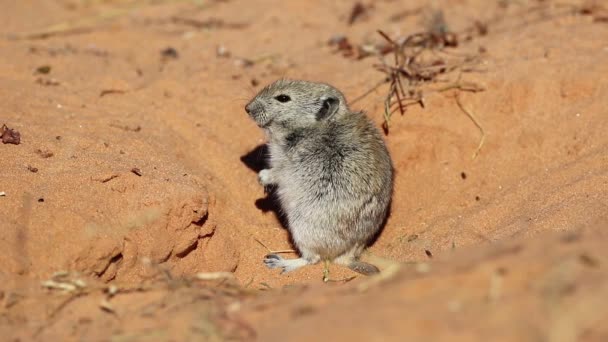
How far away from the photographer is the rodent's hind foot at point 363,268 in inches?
219

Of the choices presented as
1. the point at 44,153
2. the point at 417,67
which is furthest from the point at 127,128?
the point at 417,67

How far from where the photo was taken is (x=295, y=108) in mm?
6039

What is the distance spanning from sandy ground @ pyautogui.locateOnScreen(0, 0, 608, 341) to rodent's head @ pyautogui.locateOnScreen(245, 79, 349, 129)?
76cm

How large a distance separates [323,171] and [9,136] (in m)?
2.47

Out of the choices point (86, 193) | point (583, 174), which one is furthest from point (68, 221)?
point (583, 174)

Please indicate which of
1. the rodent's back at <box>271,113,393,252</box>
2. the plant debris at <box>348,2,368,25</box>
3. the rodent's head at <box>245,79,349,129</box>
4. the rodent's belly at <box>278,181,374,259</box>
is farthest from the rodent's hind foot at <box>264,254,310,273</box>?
the plant debris at <box>348,2,368,25</box>

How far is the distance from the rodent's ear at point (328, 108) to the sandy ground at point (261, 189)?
992 millimetres

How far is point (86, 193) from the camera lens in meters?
5.19

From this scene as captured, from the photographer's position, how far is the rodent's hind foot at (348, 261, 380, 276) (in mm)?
5560

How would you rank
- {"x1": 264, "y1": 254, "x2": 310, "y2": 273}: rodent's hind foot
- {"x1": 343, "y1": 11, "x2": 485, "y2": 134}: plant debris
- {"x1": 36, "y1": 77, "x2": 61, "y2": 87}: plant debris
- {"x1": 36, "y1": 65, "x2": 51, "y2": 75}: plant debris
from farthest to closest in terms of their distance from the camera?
{"x1": 36, "y1": 65, "x2": 51, "y2": 75}: plant debris < {"x1": 36, "y1": 77, "x2": 61, "y2": 87}: plant debris < {"x1": 343, "y1": 11, "x2": 485, "y2": 134}: plant debris < {"x1": 264, "y1": 254, "x2": 310, "y2": 273}: rodent's hind foot

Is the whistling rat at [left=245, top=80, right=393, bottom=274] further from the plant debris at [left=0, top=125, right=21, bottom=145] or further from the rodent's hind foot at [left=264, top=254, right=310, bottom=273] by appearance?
the plant debris at [left=0, top=125, right=21, bottom=145]

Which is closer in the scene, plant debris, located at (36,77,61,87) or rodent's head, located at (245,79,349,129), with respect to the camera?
rodent's head, located at (245,79,349,129)

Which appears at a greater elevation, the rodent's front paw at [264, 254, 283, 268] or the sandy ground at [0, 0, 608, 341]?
the sandy ground at [0, 0, 608, 341]

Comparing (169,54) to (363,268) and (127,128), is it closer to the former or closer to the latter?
(127,128)
